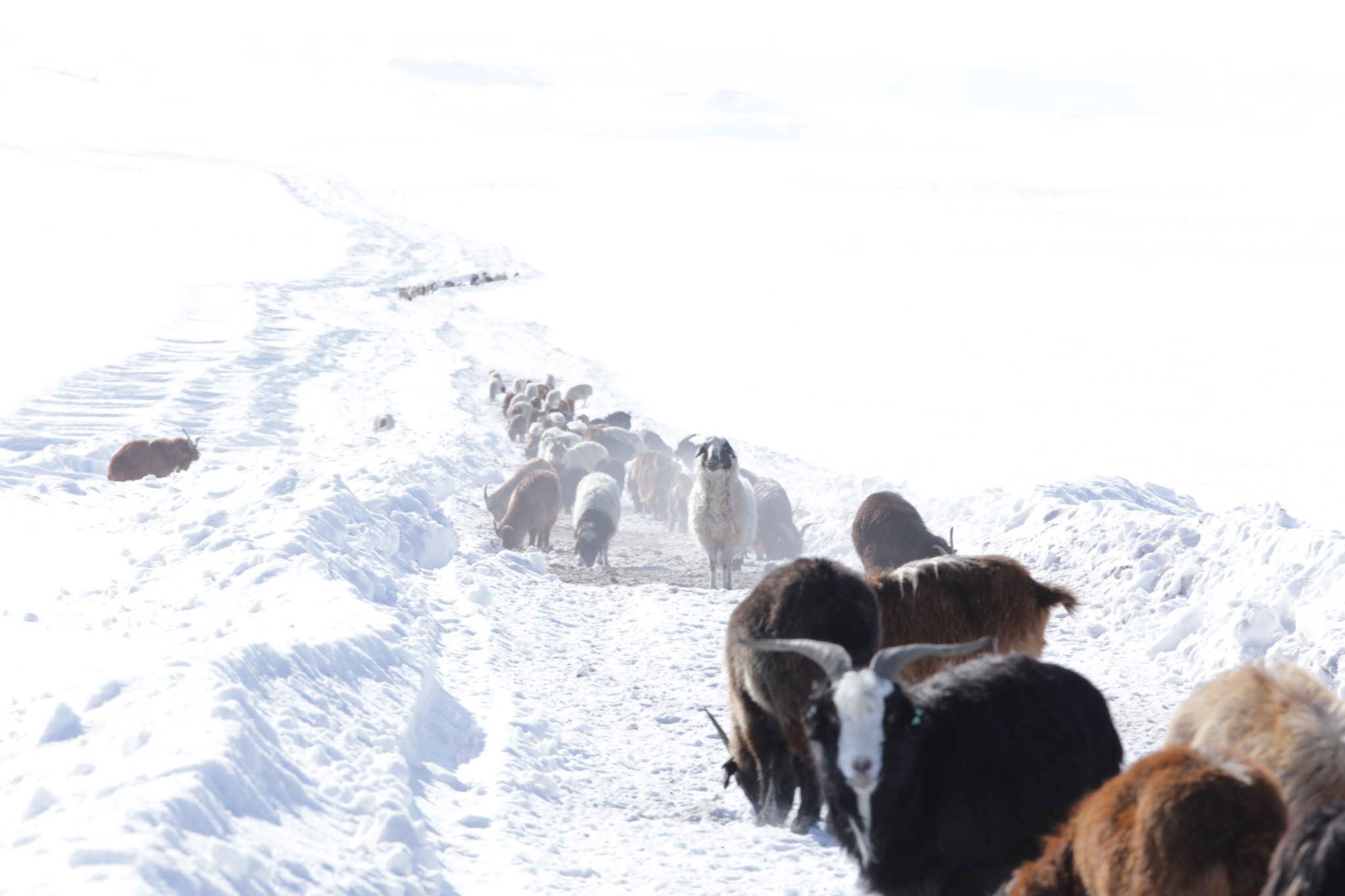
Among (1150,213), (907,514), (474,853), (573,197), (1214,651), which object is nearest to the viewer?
(474,853)

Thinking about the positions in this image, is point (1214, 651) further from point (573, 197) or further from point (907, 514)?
point (573, 197)

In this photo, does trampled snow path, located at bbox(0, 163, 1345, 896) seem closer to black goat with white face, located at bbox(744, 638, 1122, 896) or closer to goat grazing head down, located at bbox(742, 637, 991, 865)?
black goat with white face, located at bbox(744, 638, 1122, 896)

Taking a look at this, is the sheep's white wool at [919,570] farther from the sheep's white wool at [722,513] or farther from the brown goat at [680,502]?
the brown goat at [680,502]

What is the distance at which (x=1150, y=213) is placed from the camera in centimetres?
8356

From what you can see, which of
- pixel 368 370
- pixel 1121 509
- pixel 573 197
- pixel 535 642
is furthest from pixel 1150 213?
pixel 535 642

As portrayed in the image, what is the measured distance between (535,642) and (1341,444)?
2022cm

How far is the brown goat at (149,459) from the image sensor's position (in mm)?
19047

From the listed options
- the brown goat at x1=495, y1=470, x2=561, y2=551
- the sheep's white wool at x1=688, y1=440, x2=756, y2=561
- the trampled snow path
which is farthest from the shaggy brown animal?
the brown goat at x1=495, y1=470, x2=561, y2=551

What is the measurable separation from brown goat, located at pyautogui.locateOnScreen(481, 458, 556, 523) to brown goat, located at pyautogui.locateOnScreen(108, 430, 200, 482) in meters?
5.20

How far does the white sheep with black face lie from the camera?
568 inches

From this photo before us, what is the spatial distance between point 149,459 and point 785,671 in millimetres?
15632

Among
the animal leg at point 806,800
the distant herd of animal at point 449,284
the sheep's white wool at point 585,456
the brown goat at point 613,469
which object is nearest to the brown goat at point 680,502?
the brown goat at point 613,469

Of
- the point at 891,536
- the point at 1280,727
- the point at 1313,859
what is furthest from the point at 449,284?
the point at 1313,859

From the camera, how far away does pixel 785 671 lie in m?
6.76
